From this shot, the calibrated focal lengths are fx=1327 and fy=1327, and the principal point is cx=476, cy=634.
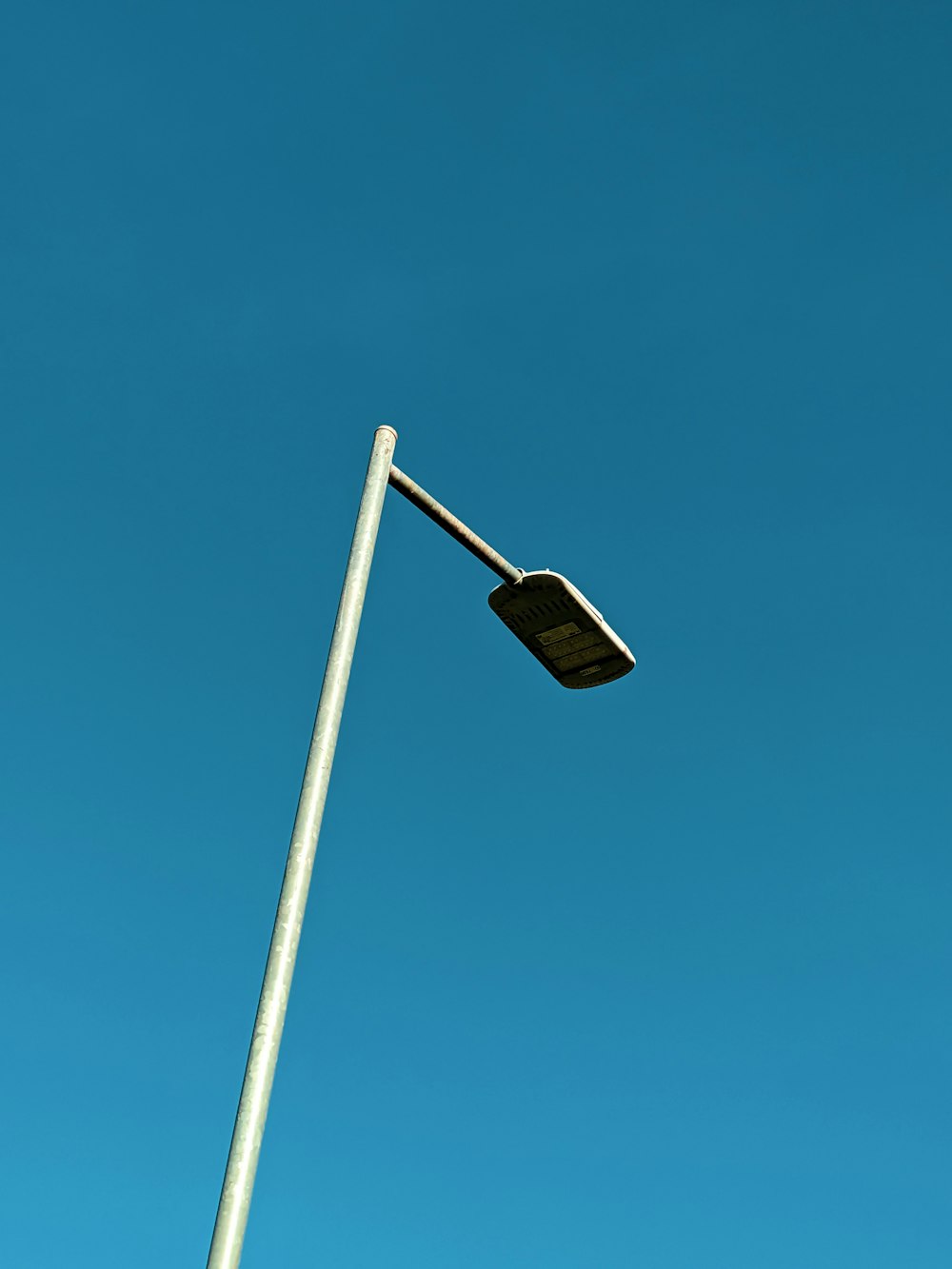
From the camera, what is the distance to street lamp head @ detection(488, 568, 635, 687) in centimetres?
781

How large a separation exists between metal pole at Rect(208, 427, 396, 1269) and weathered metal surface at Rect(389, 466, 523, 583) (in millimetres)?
276

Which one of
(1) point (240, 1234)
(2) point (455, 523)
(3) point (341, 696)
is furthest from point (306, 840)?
(2) point (455, 523)

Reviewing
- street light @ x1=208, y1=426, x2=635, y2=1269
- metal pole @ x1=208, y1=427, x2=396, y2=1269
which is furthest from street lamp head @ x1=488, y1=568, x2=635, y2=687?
metal pole @ x1=208, y1=427, x2=396, y2=1269

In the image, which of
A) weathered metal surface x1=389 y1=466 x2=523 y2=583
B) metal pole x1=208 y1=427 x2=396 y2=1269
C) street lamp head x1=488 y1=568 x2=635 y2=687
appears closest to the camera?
metal pole x1=208 y1=427 x2=396 y2=1269

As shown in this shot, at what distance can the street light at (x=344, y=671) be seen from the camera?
5094 mm

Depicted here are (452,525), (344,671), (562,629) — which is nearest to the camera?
(344,671)

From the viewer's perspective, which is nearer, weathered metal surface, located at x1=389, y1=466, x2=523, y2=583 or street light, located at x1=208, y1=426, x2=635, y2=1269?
street light, located at x1=208, y1=426, x2=635, y2=1269

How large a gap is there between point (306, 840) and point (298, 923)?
0.38 metres

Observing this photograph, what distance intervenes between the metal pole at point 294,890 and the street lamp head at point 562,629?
1216 mm

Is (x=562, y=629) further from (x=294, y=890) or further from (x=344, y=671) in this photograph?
(x=294, y=890)

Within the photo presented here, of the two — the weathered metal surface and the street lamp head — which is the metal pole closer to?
the weathered metal surface

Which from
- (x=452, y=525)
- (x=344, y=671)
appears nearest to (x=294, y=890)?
(x=344, y=671)

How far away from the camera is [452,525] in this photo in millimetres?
7574

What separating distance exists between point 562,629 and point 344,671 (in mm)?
1944
